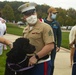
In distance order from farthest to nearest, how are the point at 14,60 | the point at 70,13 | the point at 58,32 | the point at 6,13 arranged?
the point at 70,13 < the point at 6,13 < the point at 58,32 < the point at 14,60

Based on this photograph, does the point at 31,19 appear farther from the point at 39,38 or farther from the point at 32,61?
the point at 32,61

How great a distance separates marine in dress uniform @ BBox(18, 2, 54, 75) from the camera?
4.13 meters

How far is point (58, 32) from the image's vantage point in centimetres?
714

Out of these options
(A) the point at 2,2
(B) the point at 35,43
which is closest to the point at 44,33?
(B) the point at 35,43

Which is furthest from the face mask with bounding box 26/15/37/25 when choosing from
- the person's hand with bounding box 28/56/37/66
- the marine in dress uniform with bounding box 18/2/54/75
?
the person's hand with bounding box 28/56/37/66

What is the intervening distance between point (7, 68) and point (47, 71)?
55 centimetres

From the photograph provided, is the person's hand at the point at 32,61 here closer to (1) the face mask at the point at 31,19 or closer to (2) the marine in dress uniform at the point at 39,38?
(2) the marine in dress uniform at the point at 39,38

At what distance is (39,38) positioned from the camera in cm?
419

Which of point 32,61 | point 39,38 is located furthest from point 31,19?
point 32,61

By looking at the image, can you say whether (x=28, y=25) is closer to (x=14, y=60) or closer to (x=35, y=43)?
(x=35, y=43)

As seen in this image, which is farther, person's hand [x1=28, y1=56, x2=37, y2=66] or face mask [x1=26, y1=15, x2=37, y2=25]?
face mask [x1=26, y1=15, x2=37, y2=25]

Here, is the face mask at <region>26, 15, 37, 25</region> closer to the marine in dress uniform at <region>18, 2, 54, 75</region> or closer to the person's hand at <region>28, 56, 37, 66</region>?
the marine in dress uniform at <region>18, 2, 54, 75</region>

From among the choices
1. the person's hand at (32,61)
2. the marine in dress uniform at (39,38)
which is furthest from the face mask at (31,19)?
the person's hand at (32,61)

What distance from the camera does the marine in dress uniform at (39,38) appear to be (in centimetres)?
413
